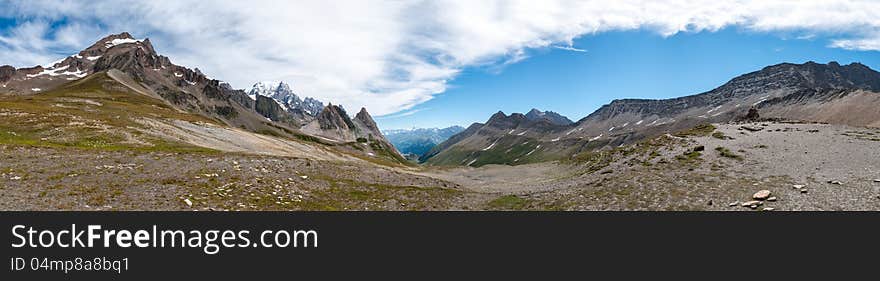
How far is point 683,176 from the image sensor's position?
1310 inches

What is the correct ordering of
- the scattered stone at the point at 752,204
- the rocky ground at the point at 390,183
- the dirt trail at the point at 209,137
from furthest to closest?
the dirt trail at the point at 209,137, the rocky ground at the point at 390,183, the scattered stone at the point at 752,204

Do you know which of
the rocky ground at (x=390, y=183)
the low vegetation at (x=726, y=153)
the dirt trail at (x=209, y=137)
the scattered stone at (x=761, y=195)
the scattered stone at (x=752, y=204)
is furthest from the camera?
the dirt trail at (x=209, y=137)

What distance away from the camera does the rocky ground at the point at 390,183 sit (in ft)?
74.3

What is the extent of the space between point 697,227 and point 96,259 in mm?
22353

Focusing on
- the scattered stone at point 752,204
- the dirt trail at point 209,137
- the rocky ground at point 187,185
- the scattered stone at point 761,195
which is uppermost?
the dirt trail at point 209,137

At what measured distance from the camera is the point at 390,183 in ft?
140

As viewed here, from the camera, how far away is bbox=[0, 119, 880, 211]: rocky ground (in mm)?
22641

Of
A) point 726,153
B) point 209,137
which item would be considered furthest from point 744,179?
point 209,137

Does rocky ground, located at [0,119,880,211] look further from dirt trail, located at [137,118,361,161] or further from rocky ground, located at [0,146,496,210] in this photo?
dirt trail, located at [137,118,361,161]

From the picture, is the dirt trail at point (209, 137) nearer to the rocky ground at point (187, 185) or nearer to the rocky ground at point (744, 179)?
the rocky ground at point (187, 185)

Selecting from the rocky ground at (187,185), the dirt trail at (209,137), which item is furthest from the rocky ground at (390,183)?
the dirt trail at (209,137)

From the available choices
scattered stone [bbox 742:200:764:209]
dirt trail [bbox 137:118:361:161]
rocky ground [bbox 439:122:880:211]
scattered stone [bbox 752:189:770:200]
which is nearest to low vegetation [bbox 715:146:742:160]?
rocky ground [bbox 439:122:880:211]

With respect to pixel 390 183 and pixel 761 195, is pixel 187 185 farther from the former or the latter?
pixel 761 195

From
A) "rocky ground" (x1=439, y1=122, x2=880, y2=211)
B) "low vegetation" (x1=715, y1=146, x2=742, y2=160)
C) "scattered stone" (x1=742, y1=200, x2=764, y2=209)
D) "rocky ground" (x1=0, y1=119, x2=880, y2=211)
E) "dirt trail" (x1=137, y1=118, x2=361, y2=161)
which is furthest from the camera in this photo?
"dirt trail" (x1=137, y1=118, x2=361, y2=161)
